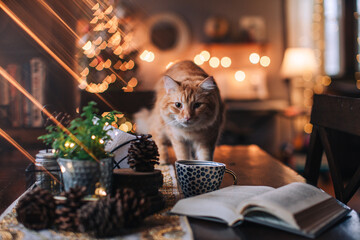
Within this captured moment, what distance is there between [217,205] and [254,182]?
15.8 inches

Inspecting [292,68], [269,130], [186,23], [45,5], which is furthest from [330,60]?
[45,5]

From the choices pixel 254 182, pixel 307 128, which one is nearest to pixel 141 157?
pixel 254 182

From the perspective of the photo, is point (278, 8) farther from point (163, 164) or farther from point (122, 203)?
point (122, 203)

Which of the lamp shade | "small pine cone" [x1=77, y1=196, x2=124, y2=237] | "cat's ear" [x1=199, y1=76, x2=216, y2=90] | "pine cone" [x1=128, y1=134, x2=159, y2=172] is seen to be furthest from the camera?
the lamp shade

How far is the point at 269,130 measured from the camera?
18.2 ft

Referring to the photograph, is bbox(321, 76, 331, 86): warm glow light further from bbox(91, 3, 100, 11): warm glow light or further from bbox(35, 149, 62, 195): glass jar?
bbox(35, 149, 62, 195): glass jar

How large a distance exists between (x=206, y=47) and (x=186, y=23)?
453 mm

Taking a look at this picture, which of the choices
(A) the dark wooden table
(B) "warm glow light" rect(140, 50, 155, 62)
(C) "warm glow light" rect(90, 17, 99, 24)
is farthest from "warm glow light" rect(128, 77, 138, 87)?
(B) "warm glow light" rect(140, 50, 155, 62)

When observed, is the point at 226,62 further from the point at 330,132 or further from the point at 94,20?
the point at 330,132

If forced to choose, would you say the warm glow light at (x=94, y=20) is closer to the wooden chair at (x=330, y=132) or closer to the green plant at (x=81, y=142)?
the wooden chair at (x=330, y=132)

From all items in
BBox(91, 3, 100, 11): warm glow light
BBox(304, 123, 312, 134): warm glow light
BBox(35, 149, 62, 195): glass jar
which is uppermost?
BBox(91, 3, 100, 11): warm glow light

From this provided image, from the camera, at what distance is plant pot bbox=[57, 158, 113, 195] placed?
71cm

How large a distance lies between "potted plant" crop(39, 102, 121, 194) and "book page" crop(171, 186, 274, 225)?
164mm

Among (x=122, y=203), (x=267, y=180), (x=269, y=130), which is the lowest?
(x=269, y=130)
